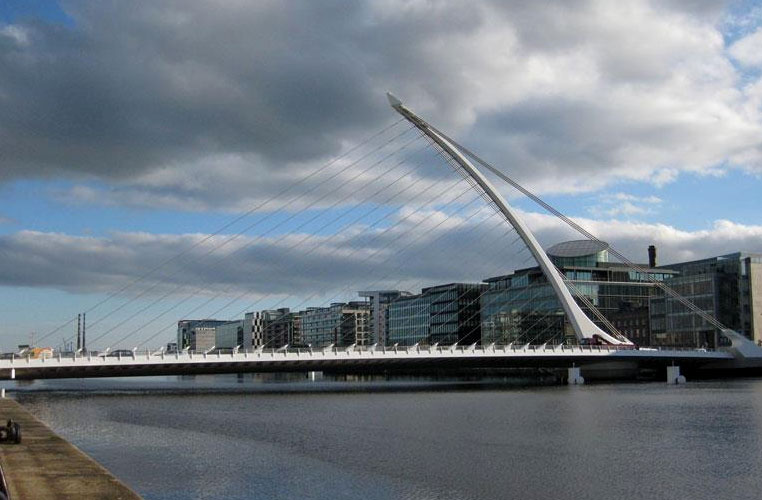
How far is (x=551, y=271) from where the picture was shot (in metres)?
86.2

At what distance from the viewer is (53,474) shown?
20.0 meters

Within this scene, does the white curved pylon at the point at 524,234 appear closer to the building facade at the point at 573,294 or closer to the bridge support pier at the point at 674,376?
the bridge support pier at the point at 674,376

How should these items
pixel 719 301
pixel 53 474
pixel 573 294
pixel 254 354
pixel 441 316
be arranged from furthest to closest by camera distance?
1. pixel 441 316
2. pixel 573 294
3. pixel 719 301
4. pixel 254 354
5. pixel 53 474

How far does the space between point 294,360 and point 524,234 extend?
28952 mm

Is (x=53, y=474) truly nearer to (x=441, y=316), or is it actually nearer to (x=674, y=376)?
(x=674, y=376)

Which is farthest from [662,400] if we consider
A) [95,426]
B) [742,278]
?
[742,278]

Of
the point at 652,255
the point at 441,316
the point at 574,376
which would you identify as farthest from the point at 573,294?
the point at 441,316

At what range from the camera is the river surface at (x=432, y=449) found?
21656mm

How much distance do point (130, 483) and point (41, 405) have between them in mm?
37785

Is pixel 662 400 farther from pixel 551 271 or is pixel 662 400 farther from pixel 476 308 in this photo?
pixel 476 308

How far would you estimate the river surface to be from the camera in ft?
71.1

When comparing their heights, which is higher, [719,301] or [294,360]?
[719,301]

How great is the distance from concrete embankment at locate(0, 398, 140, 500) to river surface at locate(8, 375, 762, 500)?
1504mm

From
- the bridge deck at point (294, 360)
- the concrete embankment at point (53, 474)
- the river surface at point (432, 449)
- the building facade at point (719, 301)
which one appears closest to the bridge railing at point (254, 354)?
the bridge deck at point (294, 360)
